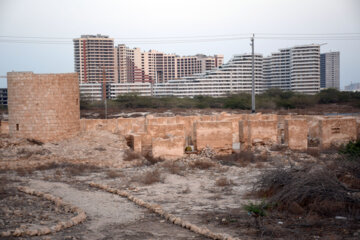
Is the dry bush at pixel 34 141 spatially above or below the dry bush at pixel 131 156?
above

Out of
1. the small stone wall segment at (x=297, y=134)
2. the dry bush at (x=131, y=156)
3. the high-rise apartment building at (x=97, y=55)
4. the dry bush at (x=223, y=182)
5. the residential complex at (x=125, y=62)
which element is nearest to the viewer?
the dry bush at (x=223, y=182)

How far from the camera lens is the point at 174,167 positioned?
11.8m

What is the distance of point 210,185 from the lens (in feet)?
32.2

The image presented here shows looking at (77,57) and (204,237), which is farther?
(77,57)

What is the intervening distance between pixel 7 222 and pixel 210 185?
483cm

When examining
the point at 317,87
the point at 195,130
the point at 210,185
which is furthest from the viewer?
the point at 317,87

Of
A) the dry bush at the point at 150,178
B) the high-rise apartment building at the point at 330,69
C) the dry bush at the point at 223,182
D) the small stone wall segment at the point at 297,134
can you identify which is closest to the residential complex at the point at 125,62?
the high-rise apartment building at the point at 330,69

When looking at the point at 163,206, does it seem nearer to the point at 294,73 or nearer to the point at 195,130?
the point at 195,130

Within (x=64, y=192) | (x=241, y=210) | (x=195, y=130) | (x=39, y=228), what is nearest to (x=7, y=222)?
(x=39, y=228)

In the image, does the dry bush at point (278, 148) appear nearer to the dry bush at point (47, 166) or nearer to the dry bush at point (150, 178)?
the dry bush at point (150, 178)

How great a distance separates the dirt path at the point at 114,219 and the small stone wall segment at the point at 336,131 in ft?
33.6

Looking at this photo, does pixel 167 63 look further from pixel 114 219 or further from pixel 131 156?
pixel 114 219

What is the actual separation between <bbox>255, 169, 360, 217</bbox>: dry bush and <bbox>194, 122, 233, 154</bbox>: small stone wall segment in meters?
7.30

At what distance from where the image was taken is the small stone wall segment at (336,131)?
16.2 metres
